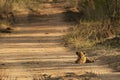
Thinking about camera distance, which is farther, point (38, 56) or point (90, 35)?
point (90, 35)

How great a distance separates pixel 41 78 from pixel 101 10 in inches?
317

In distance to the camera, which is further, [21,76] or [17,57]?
[17,57]

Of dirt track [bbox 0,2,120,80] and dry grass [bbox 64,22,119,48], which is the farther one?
dry grass [bbox 64,22,119,48]

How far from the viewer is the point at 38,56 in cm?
1246

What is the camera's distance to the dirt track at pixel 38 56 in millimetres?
9961

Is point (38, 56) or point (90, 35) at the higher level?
point (38, 56)

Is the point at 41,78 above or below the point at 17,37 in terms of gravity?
above

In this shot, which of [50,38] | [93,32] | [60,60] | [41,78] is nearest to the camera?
[41,78]

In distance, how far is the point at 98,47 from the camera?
1352 centimetres

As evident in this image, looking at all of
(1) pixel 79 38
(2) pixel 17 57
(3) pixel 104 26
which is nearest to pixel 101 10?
(3) pixel 104 26

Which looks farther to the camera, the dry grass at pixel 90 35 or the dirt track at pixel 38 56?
the dry grass at pixel 90 35

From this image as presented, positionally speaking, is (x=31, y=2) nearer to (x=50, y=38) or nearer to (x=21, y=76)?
(x=50, y=38)

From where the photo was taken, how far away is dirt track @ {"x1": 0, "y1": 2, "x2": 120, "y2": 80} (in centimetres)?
996

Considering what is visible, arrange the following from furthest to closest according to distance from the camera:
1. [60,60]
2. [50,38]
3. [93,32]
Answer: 1. [50,38]
2. [93,32]
3. [60,60]
